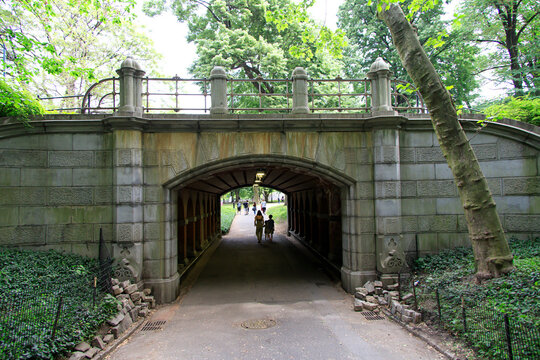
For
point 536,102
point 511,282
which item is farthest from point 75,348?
point 536,102

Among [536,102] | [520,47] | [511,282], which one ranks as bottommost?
[511,282]

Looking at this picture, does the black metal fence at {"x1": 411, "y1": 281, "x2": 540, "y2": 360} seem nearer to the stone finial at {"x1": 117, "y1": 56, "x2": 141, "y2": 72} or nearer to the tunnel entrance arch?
the tunnel entrance arch

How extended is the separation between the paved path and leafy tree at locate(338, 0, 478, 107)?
14478mm

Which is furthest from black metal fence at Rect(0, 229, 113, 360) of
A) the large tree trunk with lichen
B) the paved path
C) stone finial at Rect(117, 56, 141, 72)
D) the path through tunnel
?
the large tree trunk with lichen

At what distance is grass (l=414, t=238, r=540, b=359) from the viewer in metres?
4.69

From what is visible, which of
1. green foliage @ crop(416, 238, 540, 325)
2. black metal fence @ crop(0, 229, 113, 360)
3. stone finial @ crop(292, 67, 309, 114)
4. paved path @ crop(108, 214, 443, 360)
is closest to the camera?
black metal fence @ crop(0, 229, 113, 360)

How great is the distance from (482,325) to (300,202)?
13273 mm

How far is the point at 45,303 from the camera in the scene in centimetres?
544

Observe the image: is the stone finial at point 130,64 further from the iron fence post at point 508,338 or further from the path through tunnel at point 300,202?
the iron fence post at point 508,338

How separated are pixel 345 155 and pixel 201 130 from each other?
3.81 metres

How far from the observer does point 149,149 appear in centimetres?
809

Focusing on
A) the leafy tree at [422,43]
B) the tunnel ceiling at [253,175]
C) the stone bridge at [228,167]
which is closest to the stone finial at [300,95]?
the stone bridge at [228,167]

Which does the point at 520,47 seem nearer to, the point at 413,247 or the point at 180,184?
the point at 413,247

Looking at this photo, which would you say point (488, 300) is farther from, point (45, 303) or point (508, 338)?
point (45, 303)
